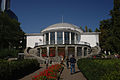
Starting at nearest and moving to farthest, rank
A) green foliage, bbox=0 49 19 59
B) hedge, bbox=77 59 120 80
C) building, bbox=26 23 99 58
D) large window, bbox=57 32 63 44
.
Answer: hedge, bbox=77 59 120 80 → building, bbox=26 23 99 58 → green foliage, bbox=0 49 19 59 → large window, bbox=57 32 63 44

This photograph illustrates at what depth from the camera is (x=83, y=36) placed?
35188 mm

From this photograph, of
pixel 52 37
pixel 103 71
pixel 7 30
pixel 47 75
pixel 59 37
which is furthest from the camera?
pixel 7 30

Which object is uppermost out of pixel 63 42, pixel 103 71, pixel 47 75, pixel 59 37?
pixel 59 37

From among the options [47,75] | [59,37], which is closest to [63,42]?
[59,37]

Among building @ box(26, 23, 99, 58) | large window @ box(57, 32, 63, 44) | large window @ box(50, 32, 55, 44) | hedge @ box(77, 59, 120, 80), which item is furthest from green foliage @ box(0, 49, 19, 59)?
hedge @ box(77, 59, 120, 80)

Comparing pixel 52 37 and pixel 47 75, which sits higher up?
pixel 52 37

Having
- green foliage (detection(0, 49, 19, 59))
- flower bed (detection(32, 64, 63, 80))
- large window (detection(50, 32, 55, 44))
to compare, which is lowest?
green foliage (detection(0, 49, 19, 59))

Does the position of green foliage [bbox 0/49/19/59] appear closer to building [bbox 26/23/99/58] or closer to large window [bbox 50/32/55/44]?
building [bbox 26/23/99/58]

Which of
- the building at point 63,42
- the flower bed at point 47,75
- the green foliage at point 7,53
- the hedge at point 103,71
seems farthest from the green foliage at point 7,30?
the hedge at point 103,71

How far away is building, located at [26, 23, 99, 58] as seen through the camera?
92.2 ft

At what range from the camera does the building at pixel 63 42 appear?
28.1 m

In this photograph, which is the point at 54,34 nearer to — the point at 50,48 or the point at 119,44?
the point at 50,48

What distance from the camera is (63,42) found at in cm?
3039

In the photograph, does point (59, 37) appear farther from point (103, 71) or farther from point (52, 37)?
point (103, 71)
